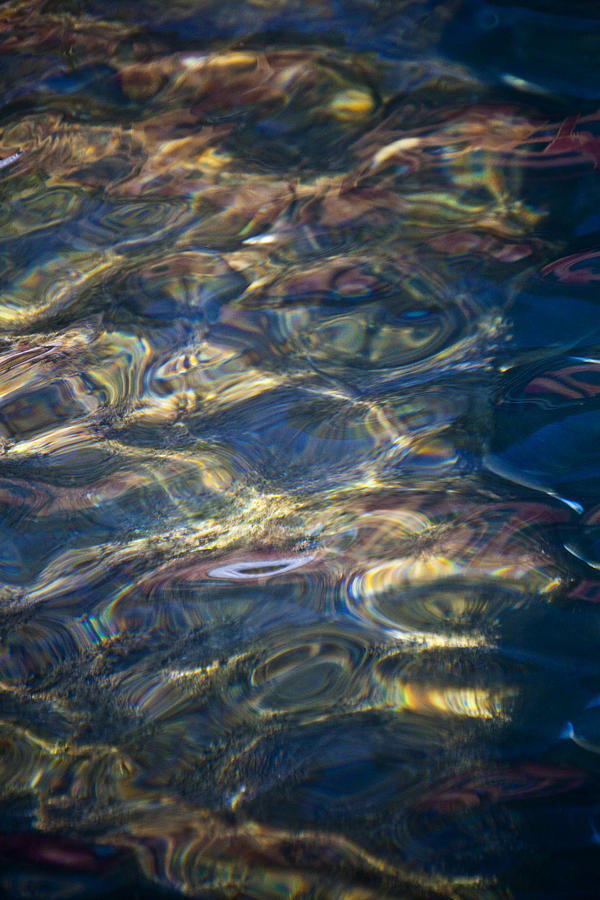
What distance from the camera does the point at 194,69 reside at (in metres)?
1.93

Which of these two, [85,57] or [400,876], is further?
[85,57]

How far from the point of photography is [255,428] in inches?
70.2

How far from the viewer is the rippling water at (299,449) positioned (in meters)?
1.23

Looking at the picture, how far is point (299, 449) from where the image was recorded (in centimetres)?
175

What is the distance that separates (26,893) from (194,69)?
2209 mm

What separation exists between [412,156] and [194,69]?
76cm

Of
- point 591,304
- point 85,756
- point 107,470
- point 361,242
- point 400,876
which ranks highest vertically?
point 361,242

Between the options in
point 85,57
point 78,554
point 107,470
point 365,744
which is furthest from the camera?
point 85,57

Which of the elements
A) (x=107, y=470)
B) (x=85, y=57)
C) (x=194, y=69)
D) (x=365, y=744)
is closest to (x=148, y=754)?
(x=365, y=744)

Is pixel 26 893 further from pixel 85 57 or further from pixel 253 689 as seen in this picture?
pixel 85 57

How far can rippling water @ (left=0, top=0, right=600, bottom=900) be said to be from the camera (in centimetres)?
123

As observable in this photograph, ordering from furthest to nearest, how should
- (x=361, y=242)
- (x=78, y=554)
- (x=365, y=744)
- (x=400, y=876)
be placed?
(x=361, y=242), (x=78, y=554), (x=365, y=744), (x=400, y=876)

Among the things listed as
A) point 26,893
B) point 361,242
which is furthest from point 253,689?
point 361,242

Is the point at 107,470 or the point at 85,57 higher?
the point at 85,57
